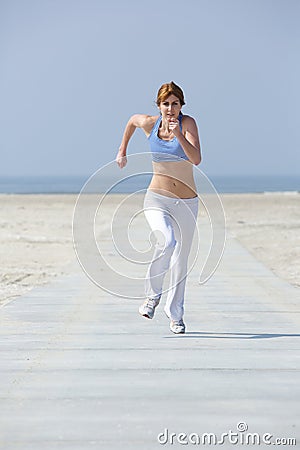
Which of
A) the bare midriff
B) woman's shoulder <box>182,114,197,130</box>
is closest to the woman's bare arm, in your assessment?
the bare midriff

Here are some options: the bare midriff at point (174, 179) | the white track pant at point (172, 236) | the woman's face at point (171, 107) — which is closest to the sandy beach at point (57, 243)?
the white track pant at point (172, 236)

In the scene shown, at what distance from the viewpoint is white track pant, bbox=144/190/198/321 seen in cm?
745

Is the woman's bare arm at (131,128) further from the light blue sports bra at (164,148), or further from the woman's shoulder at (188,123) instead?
the woman's shoulder at (188,123)

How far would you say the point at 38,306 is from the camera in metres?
9.37

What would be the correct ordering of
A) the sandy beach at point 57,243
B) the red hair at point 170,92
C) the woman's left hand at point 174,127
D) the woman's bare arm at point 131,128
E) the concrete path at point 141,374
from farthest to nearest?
the sandy beach at point 57,243, the woman's bare arm at point 131,128, the red hair at point 170,92, the woman's left hand at point 174,127, the concrete path at point 141,374

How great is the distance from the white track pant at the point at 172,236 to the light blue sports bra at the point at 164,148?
12.6 inches

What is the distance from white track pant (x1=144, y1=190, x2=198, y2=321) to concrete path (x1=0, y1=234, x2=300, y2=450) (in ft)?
1.20

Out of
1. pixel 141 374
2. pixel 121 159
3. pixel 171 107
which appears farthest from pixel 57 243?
pixel 141 374

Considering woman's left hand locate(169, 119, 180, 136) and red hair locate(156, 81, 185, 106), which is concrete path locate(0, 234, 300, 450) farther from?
red hair locate(156, 81, 185, 106)

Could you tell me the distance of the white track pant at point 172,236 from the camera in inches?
293

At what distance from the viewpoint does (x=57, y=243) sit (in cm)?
2114

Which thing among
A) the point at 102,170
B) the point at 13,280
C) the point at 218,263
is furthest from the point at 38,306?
the point at 218,263

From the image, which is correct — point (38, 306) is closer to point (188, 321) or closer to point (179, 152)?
point (188, 321)

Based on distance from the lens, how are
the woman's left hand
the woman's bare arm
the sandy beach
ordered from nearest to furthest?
the woman's left hand → the woman's bare arm → the sandy beach
